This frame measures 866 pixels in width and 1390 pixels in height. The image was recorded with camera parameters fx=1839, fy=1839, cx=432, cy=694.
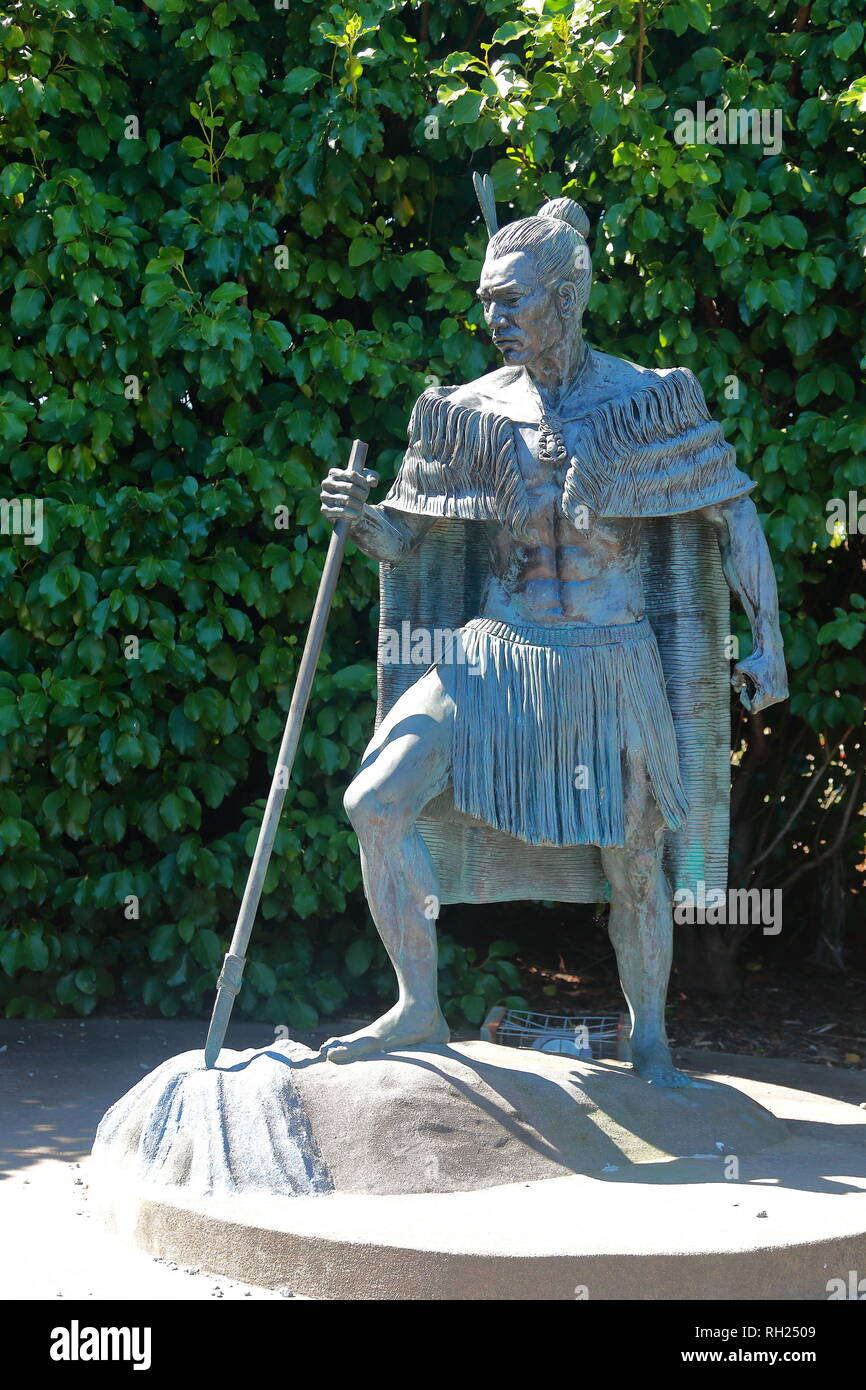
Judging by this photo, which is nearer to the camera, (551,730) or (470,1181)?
(470,1181)

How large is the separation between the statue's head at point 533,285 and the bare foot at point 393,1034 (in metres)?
1.82

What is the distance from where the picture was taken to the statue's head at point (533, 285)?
5.05 m

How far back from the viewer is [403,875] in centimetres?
498

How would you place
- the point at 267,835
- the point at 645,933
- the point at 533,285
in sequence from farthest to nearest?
1. the point at 645,933
2. the point at 533,285
3. the point at 267,835

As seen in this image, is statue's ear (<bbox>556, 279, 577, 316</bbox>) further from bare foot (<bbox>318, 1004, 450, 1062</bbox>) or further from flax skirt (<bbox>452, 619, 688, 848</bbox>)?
bare foot (<bbox>318, 1004, 450, 1062</bbox>)

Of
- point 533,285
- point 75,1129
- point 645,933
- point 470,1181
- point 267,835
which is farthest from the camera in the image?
point 75,1129

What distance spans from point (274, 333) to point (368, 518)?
171cm

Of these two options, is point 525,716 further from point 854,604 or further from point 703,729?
point 854,604

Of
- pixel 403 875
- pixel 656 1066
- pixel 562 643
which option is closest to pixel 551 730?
pixel 562 643

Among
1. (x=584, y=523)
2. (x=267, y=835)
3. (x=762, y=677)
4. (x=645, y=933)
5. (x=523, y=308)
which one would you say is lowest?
(x=645, y=933)

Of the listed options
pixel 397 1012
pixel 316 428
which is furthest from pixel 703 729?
pixel 316 428

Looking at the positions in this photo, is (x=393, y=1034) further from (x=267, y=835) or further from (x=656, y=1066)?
(x=656, y=1066)

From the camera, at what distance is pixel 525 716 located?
201 inches

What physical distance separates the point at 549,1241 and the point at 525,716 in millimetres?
1514
